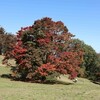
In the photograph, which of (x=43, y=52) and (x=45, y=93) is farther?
(x=43, y=52)

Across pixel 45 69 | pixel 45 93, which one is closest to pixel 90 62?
pixel 45 69

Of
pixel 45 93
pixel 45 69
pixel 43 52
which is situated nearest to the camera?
pixel 45 93

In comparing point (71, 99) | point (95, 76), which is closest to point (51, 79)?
point (71, 99)

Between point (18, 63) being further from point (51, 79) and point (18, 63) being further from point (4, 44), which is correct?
point (4, 44)

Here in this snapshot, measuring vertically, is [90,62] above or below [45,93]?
above

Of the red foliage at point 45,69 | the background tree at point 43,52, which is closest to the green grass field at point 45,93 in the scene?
the red foliage at point 45,69

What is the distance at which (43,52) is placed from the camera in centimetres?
5009

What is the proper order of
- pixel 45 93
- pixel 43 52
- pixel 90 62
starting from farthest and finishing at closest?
pixel 90 62, pixel 43 52, pixel 45 93

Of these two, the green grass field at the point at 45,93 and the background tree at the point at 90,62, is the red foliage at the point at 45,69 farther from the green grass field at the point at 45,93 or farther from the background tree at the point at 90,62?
the background tree at the point at 90,62

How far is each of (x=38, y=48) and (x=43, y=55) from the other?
1377 millimetres

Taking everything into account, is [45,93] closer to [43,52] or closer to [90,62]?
[43,52]

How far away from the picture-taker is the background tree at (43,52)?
163ft

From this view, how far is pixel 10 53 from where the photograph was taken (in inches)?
2035

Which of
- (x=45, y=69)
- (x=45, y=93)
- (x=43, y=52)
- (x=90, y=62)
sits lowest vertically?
(x=45, y=93)
